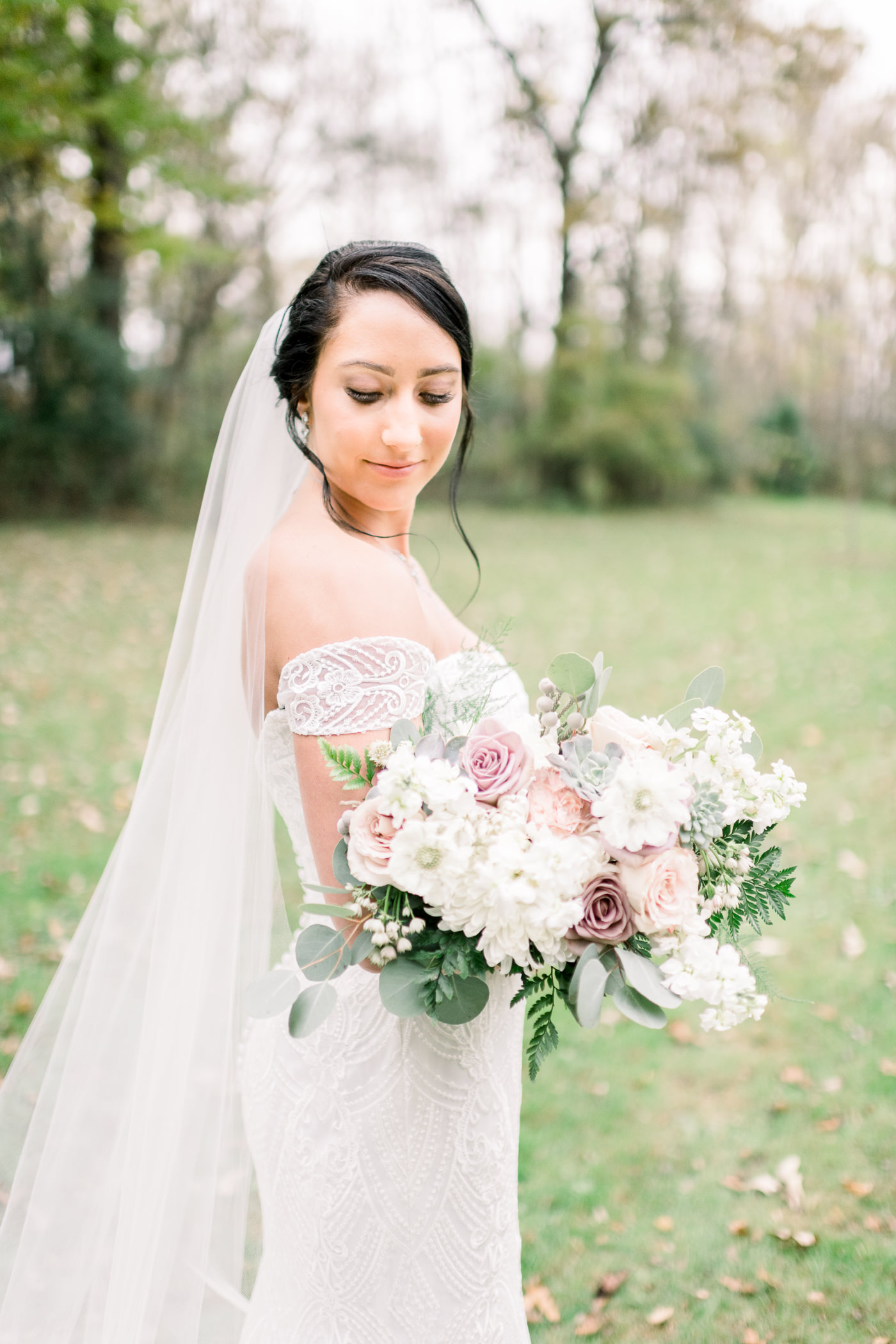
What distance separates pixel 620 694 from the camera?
9133mm

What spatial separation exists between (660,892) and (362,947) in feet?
1.50

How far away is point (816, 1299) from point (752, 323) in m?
28.2

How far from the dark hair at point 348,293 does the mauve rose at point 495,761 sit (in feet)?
1.98

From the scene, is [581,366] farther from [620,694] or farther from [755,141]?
[620,694]

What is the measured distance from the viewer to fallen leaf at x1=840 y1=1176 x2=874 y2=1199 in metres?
3.48

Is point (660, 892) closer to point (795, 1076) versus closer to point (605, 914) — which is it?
point (605, 914)

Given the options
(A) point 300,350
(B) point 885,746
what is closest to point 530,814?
(A) point 300,350

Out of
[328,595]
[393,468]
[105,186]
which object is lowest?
[328,595]

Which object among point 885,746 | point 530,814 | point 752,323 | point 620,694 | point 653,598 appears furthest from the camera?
point 752,323

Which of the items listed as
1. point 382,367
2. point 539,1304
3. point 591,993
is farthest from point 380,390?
point 539,1304

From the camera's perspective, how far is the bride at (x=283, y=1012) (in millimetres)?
1809

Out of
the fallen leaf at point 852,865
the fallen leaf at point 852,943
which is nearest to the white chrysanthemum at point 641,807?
the fallen leaf at point 852,943

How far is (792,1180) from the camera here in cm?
357

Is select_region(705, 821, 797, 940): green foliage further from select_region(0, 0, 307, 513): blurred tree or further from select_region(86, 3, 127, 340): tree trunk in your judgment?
select_region(0, 0, 307, 513): blurred tree
